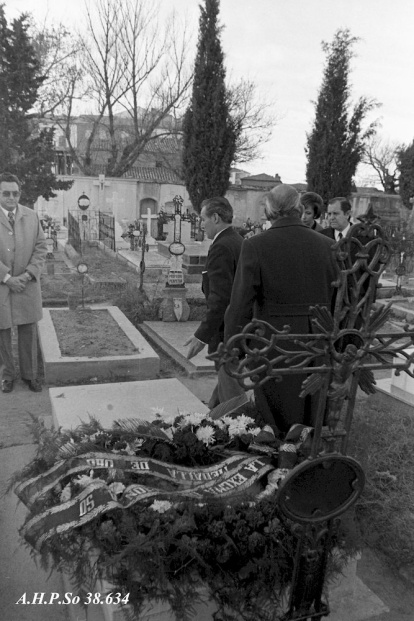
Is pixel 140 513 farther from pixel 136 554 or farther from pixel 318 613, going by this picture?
A: pixel 318 613

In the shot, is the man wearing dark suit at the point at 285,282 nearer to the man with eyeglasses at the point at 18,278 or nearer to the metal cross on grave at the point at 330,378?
the metal cross on grave at the point at 330,378

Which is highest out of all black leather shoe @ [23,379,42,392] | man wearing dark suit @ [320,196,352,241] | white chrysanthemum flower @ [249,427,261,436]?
man wearing dark suit @ [320,196,352,241]

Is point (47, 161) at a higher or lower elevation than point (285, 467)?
higher

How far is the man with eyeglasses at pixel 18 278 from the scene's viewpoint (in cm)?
477

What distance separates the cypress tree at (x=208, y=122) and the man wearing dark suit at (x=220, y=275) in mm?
17368

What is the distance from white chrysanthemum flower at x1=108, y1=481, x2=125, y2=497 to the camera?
6.60 ft

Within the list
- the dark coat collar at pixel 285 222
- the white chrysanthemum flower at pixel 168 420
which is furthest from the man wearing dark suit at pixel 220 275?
the dark coat collar at pixel 285 222

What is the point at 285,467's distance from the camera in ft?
7.23

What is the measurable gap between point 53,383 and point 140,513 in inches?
138

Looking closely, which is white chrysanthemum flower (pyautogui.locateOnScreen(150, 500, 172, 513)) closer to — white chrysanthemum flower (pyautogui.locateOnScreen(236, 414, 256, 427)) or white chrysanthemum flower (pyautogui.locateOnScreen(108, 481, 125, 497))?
white chrysanthemum flower (pyautogui.locateOnScreen(108, 481, 125, 497))

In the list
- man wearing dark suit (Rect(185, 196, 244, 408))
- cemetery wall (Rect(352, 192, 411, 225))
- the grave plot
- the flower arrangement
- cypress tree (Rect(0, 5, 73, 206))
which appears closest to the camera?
A: the flower arrangement

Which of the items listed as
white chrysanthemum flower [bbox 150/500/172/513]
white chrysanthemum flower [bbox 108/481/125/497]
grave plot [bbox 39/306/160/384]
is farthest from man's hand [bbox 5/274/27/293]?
white chrysanthemum flower [bbox 150/500/172/513]

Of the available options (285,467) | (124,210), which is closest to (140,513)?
(285,467)

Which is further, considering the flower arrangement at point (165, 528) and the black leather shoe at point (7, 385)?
the black leather shoe at point (7, 385)
